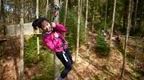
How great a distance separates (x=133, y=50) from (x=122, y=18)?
215 inches

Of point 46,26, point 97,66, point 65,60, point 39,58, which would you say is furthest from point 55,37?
point 97,66

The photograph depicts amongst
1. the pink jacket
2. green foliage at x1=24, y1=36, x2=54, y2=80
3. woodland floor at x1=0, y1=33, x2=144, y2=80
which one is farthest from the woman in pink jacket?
woodland floor at x1=0, y1=33, x2=144, y2=80

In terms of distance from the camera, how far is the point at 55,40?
22.6ft

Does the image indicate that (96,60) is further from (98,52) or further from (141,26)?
(141,26)

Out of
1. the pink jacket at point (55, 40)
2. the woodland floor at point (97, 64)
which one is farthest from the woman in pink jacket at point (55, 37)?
the woodland floor at point (97, 64)

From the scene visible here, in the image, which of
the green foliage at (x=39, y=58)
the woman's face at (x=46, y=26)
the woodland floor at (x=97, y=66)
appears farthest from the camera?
the woodland floor at (x=97, y=66)

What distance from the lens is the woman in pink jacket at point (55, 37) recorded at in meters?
6.60

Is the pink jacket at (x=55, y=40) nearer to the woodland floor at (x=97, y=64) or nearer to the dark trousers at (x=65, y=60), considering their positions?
the dark trousers at (x=65, y=60)

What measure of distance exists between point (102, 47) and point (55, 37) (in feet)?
44.6

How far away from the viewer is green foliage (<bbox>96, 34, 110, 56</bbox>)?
19.8 metres

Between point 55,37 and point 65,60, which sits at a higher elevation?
point 55,37

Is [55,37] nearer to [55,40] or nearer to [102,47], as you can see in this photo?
[55,40]

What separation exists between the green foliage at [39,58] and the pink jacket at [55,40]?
8593mm

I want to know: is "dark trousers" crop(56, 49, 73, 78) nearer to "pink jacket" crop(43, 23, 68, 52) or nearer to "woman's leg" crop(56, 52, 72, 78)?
"woman's leg" crop(56, 52, 72, 78)
